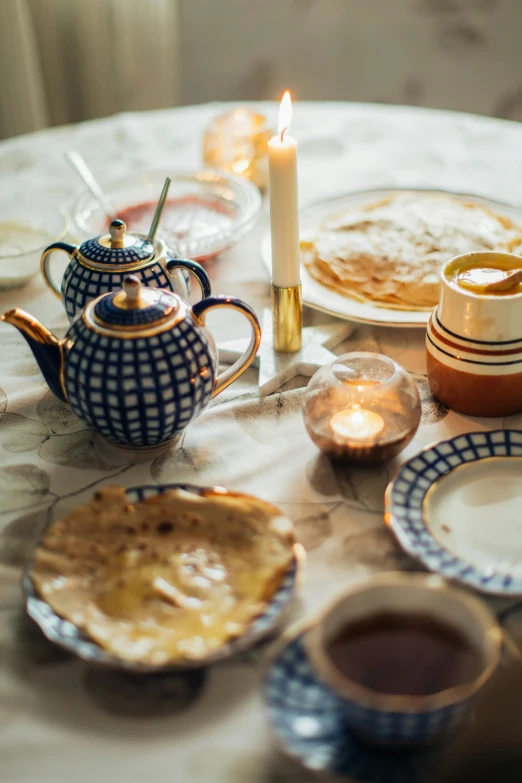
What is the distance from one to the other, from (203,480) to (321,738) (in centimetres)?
29

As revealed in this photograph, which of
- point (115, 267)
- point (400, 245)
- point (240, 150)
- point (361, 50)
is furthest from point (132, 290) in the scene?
point (361, 50)

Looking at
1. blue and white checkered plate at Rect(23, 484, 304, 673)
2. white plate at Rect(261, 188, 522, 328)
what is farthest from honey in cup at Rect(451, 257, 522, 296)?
blue and white checkered plate at Rect(23, 484, 304, 673)

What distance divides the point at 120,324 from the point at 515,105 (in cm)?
201

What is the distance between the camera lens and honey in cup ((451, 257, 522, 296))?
2.40 feet

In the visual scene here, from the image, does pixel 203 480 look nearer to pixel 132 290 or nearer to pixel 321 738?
pixel 132 290

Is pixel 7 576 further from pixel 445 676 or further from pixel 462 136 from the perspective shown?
pixel 462 136

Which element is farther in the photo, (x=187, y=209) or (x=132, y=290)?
(x=187, y=209)

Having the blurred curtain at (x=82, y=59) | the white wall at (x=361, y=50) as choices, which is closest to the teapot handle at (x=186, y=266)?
the blurred curtain at (x=82, y=59)

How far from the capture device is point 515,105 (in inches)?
90.1

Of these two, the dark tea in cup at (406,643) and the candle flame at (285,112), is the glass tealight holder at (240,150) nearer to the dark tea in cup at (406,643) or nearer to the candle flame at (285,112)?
the candle flame at (285,112)

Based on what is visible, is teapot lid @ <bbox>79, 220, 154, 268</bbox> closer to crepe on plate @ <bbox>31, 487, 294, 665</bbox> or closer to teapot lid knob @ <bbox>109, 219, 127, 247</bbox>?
teapot lid knob @ <bbox>109, 219, 127, 247</bbox>

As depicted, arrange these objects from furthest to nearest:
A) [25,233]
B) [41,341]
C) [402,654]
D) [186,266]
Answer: [25,233] → [186,266] → [41,341] → [402,654]

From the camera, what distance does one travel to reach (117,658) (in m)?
0.50

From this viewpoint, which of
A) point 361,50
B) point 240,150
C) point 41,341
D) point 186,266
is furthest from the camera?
point 361,50
